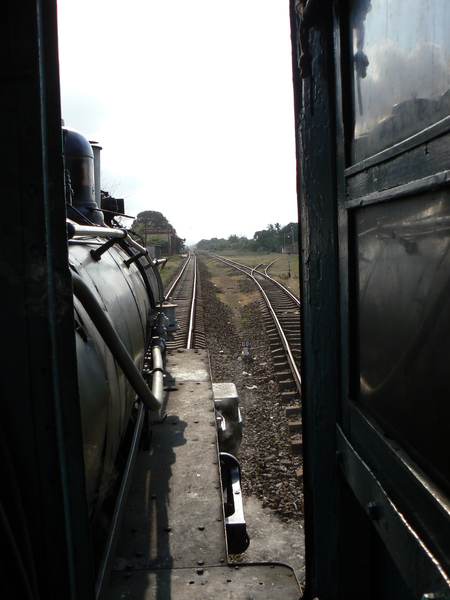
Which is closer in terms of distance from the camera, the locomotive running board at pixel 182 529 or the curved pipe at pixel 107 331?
the curved pipe at pixel 107 331

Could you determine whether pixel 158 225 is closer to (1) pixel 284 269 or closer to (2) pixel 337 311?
(1) pixel 284 269

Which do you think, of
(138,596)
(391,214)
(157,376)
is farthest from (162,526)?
(391,214)

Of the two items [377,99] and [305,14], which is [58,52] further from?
[377,99]

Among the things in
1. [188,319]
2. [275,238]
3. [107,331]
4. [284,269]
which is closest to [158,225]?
[275,238]

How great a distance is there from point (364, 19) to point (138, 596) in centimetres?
291

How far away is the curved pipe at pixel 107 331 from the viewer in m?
1.92

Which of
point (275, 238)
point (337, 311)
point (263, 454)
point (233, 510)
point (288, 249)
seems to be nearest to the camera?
point (337, 311)

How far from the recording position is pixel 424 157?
1115 mm

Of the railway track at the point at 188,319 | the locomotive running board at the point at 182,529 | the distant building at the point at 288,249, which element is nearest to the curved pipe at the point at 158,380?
the locomotive running board at the point at 182,529

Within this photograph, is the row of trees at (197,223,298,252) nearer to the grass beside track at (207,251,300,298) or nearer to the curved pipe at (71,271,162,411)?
the grass beside track at (207,251,300,298)

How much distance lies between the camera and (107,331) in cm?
205

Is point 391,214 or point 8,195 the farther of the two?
point 8,195

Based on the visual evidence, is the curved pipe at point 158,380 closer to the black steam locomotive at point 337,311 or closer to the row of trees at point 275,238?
the black steam locomotive at point 337,311

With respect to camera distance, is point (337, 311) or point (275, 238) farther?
point (275, 238)
